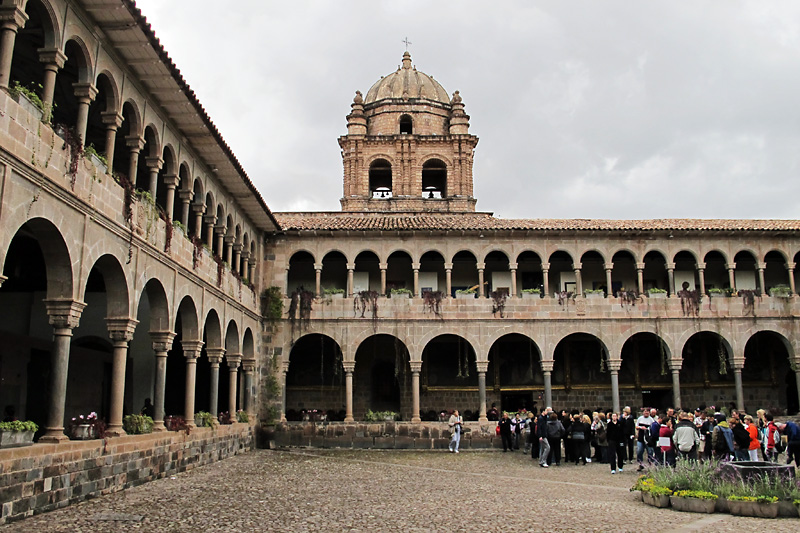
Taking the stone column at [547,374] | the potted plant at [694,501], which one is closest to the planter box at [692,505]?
the potted plant at [694,501]

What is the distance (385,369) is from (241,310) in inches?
336

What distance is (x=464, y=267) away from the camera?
104 ft

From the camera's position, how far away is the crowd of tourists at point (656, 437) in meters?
15.4

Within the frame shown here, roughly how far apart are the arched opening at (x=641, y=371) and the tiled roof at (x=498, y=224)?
16.0ft

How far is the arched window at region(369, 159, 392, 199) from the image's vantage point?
39.7 meters

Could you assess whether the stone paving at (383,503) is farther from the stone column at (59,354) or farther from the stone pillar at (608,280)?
the stone pillar at (608,280)

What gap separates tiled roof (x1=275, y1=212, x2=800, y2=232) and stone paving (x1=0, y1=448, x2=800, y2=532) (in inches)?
454

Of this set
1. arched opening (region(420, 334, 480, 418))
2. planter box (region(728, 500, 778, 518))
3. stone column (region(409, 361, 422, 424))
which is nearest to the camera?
planter box (region(728, 500, 778, 518))

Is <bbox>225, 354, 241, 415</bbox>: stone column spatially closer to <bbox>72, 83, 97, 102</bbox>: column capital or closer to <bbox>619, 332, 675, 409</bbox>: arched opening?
<bbox>72, 83, 97, 102</bbox>: column capital

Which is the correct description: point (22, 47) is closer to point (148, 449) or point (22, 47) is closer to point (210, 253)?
point (210, 253)

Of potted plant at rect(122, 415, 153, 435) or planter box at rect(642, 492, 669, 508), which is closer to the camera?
planter box at rect(642, 492, 669, 508)

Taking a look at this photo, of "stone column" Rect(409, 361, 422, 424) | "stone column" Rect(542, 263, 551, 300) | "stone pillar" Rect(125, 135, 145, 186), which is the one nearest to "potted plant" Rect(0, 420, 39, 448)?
"stone pillar" Rect(125, 135, 145, 186)

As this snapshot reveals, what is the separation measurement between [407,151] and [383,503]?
89.8 feet

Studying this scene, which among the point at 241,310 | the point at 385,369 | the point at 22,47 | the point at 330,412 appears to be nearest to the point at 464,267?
the point at 385,369
